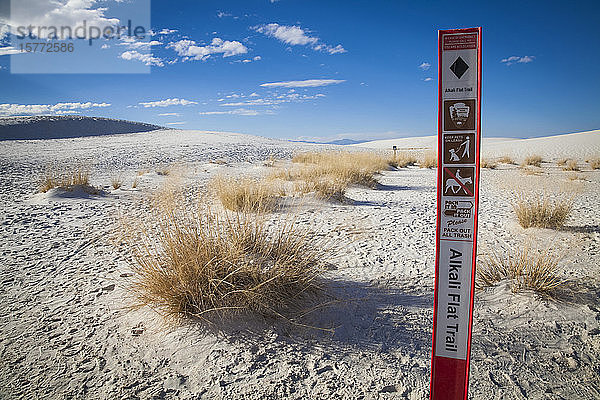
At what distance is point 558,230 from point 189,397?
16.1 ft

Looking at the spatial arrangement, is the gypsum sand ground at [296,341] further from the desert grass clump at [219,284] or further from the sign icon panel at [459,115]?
the sign icon panel at [459,115]

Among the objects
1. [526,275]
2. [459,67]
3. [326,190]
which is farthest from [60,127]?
[459,67]

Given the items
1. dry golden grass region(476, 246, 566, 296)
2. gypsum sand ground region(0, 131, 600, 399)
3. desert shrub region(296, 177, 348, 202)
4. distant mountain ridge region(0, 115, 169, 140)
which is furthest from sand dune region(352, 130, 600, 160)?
distant mountain ridge region(0, 115, 169, 140)

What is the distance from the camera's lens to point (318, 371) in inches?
84.3

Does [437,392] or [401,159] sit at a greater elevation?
[401,159]

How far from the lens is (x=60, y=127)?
49094 millimetres

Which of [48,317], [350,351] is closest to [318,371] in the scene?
[350,351]

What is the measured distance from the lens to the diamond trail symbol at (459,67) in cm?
126

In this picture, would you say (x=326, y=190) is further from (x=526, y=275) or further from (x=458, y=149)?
(x=458, y=149)

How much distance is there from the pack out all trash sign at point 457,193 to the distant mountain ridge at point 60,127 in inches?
1849

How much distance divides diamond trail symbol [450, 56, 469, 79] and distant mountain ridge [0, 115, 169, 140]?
154 ft

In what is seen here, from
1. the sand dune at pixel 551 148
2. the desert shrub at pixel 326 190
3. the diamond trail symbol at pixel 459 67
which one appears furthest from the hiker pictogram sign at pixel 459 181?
the sand dune at pixel 551 148

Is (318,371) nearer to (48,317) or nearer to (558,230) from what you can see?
(48,317)

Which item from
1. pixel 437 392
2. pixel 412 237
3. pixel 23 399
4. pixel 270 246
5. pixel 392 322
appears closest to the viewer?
pixel 437 392
